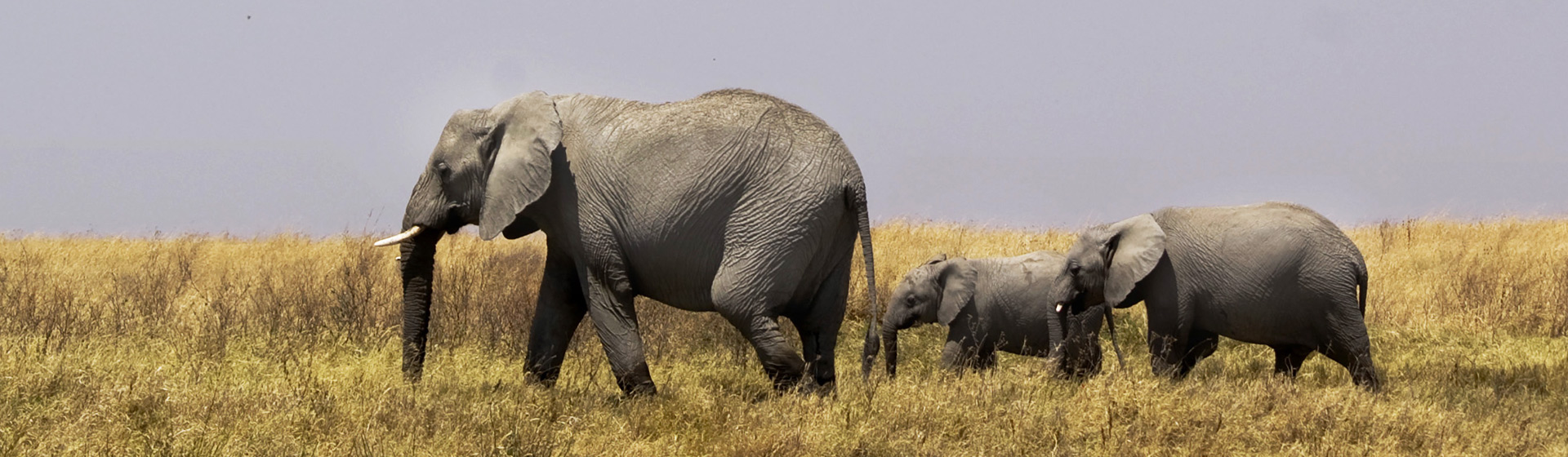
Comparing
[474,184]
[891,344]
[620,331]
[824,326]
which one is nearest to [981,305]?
[891,344]

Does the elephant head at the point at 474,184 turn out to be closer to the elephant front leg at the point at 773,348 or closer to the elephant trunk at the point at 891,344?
the elephant front leg at the point at 773,348

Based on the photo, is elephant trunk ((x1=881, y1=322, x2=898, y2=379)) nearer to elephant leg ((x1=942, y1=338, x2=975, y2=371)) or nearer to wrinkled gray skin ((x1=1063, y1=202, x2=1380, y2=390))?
elephant leg ((x1=942, y1=338, x2=975, y2=371))

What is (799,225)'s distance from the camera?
7.22 meters

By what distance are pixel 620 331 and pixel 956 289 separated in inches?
151

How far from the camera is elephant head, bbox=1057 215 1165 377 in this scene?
938 centimetres

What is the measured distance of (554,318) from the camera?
841 centimetres

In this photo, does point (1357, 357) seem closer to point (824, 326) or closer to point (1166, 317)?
point (1166, 317)

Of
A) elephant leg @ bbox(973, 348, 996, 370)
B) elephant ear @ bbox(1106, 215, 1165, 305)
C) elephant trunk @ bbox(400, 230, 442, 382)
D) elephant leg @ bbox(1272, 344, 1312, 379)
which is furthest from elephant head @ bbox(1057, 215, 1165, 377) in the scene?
elephant trunk @ bbox(400, 230, 442, 382)

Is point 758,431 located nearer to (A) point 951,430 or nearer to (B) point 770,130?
(A) point 951,430

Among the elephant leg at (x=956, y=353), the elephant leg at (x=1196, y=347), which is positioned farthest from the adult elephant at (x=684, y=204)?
the elephant leg at (x=1196, y=347)

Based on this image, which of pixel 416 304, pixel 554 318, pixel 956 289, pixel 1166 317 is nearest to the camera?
pixel 554 318

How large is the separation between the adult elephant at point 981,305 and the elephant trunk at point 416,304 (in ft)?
11.6

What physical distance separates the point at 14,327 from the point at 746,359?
5.42 m

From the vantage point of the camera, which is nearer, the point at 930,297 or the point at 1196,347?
the point at 1196,347
